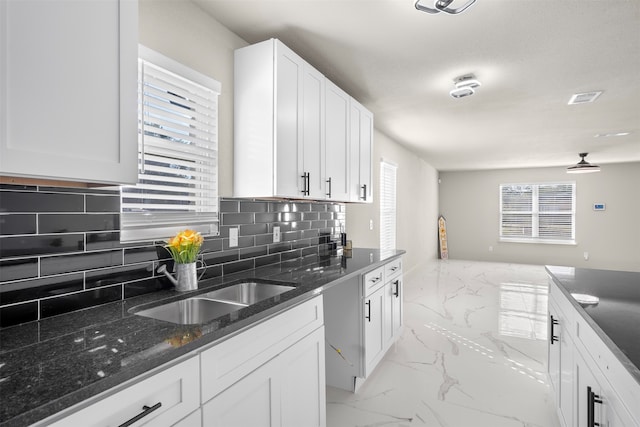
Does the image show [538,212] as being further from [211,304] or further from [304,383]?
[211,304]

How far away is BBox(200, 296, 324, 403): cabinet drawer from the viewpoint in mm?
1160

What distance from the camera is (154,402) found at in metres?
0.97

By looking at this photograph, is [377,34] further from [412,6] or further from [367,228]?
[367,228]

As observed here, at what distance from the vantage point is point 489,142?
5.60m

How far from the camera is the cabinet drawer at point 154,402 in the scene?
820mm

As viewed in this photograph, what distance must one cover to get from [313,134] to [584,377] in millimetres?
2057

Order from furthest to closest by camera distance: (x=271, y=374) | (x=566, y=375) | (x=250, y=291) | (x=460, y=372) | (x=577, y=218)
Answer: (x=577, y=218), (x=460, y=372), (x=250, y=291), (x=566, y=375), (x=271, y=374)

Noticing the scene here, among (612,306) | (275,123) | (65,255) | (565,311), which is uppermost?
(275,123)

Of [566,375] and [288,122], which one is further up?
[288,122]

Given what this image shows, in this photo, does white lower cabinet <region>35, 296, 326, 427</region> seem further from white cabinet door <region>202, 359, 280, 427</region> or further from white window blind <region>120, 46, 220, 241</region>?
white window blind <region>120, 46, 220, 241</region>

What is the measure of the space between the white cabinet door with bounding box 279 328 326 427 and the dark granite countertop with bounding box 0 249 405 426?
268 mm

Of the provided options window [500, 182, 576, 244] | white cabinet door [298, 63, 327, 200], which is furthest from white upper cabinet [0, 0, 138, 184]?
window [500, 182, 576, 244]

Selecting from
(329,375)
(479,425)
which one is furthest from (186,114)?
(479,425)

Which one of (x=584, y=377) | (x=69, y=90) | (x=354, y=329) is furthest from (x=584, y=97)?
(x=69, y=90)
